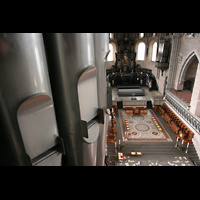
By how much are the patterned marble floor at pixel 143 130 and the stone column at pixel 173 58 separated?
131 inches

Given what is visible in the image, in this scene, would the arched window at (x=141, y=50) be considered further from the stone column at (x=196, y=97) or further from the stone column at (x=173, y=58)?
the stone column at (x=196, y=97)

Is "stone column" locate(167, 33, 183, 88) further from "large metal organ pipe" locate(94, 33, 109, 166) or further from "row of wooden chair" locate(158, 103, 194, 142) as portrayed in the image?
"large metal organ pipe" locate(94, 33, 109, 166)

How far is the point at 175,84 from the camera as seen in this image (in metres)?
13.7

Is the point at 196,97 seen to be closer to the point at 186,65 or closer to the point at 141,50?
the point at 186,65

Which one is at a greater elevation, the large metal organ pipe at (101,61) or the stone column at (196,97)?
the large metal organ pipe at (101,61)

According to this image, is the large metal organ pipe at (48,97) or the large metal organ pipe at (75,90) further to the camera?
the large metal organ pipe at (75,90)

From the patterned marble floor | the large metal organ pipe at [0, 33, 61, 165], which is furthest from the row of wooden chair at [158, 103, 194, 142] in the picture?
the large metal organ pipe at [0, 33, 61, 165]

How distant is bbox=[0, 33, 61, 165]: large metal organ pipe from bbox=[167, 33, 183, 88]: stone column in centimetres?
1335

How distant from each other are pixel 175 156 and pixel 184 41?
8.66m

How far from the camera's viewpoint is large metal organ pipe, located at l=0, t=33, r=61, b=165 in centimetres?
166

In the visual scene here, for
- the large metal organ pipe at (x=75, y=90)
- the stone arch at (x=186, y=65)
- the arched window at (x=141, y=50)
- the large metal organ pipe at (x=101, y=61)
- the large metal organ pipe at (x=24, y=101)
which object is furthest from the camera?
the arched window at (x=141, y=50)

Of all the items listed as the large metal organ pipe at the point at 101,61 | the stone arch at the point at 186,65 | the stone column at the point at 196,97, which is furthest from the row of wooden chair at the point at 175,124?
the large metal organ pipe at the point at 101,61

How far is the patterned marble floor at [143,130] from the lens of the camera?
414 inches

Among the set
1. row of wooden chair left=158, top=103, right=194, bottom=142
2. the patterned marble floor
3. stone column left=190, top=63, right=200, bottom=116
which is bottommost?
the patterned marble floor
